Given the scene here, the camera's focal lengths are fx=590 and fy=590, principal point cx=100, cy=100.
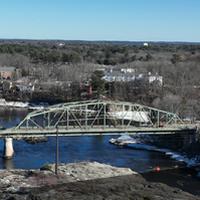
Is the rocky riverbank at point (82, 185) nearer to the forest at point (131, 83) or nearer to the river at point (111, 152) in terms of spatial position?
the river at point (111, 152)

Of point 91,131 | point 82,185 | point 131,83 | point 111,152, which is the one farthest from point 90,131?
point 131,83

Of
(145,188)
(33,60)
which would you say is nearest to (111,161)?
(145,188)

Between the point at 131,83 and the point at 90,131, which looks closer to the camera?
the point at 90,131

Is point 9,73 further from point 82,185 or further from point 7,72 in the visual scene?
point 82,185

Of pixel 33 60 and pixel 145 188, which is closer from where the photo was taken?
pixel 145 188

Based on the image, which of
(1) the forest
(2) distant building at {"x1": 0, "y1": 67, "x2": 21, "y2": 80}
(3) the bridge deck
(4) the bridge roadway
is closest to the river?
(4) the bridge roadway

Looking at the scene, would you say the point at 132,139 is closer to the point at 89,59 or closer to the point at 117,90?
the point at 117,90
